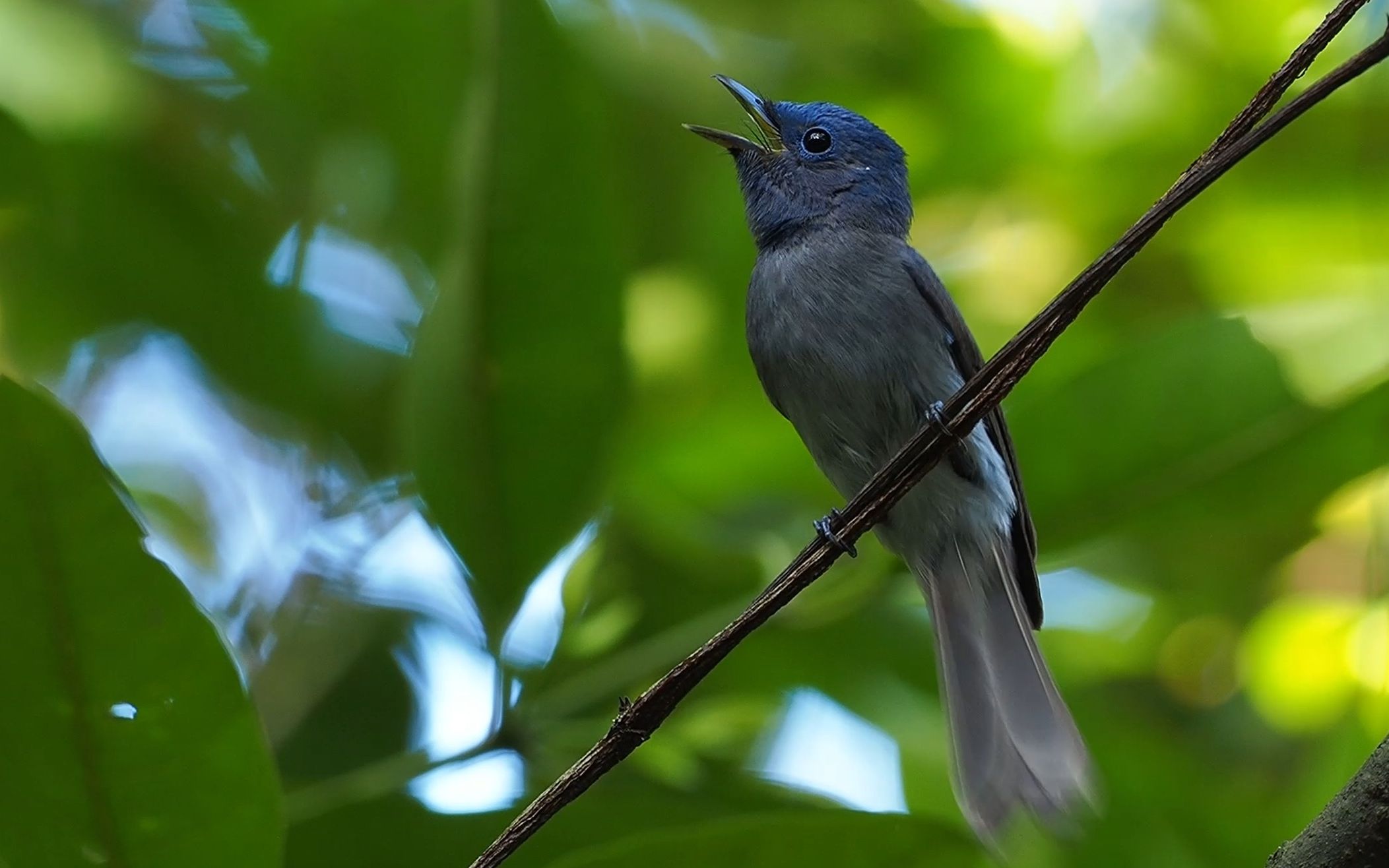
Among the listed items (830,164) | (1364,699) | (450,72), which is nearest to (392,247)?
(450,72)

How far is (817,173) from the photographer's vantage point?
11.2ft

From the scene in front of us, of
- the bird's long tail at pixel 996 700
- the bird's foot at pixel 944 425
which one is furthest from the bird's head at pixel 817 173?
the bird's foot at pixel 944 425

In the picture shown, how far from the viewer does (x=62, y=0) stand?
299 cm

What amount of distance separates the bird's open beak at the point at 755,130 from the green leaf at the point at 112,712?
1.57m

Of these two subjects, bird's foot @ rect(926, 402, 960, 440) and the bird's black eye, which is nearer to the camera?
bird's foot @ rect(926, 402, 960, 440)

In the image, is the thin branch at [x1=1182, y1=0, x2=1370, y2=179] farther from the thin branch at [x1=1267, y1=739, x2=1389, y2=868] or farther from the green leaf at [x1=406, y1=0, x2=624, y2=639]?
the green leaf at [x1=406, y1=0, x2=624, y2=639]

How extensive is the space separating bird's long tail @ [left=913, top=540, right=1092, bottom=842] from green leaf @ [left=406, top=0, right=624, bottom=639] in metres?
0.88

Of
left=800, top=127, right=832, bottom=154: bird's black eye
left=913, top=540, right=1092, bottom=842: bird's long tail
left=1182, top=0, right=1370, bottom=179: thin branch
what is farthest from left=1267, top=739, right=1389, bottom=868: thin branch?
left=800, top=127, right=832, bottom=154: bird's black eye

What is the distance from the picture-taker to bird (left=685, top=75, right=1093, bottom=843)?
2643 millimetres

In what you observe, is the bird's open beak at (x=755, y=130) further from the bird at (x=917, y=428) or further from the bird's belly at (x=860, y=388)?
the bird's belly at (x=860, y=388)

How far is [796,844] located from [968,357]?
1335 mm

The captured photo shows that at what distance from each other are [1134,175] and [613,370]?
1473 mm

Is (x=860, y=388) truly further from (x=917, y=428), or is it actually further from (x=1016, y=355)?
(x=1016, y=355)

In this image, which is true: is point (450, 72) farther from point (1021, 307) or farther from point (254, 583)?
point (1021, 307)
